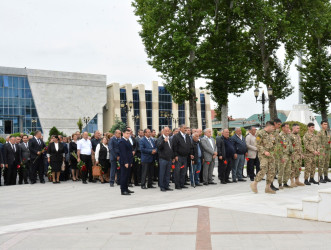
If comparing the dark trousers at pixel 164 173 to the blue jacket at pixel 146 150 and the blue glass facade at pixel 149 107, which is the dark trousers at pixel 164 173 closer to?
the blue jacket at pixel 146 150

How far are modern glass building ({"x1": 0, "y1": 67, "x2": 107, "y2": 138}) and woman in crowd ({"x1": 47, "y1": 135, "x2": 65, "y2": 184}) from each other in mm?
50461

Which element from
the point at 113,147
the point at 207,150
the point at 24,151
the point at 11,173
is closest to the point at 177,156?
the point at 207,150

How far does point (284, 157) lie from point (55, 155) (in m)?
8.76

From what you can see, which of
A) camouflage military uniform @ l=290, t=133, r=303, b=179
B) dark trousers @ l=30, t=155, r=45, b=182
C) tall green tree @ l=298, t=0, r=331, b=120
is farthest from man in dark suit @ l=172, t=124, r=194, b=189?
tall green tree @ l=298, t=0, r=331, b=120

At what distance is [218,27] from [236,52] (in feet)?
7.45

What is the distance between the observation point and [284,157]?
11.0 m

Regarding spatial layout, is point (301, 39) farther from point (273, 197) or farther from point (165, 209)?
point (165, 209)

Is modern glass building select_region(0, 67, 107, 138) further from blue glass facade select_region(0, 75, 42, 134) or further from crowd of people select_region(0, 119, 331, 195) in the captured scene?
crowd of people select_region(0, 119, 331, 195)

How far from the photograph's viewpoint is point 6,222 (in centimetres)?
750

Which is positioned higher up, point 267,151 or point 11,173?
point 267,151

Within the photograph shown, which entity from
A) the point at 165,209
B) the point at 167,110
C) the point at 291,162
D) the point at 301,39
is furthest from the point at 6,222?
the point at 167,110

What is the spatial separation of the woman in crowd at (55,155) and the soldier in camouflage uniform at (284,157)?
853cm

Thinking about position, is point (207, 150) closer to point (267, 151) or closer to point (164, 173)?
point (164, 173)

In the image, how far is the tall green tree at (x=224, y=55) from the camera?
2730 centimetres
